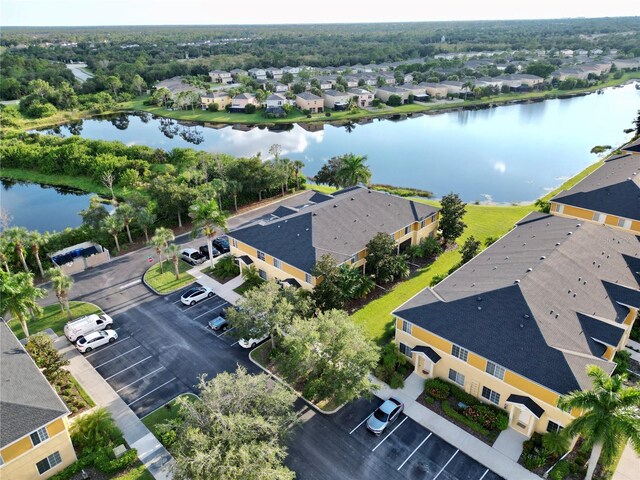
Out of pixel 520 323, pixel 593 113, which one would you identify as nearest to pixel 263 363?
pixel 520 323

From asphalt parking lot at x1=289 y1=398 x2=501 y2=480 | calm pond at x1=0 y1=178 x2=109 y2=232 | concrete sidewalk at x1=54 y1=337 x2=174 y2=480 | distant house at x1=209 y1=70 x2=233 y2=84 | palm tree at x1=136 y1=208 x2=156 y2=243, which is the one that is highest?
distant house at x1=209 y1=70 x2=233 y2=84

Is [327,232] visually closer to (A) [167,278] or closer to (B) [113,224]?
(A) [167,278]

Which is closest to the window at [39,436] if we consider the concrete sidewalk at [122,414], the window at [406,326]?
the concrete sidewalk at [122,414]

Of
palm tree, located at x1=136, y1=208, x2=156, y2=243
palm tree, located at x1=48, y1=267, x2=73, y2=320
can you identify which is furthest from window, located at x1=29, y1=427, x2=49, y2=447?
palm tree, located at x1=136, y1=208, x2=156, y2=243

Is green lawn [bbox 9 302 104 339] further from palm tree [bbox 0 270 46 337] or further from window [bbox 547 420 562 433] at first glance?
window [bbox 547 420 562 433]

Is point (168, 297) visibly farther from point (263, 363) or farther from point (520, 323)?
point (520, 323)
